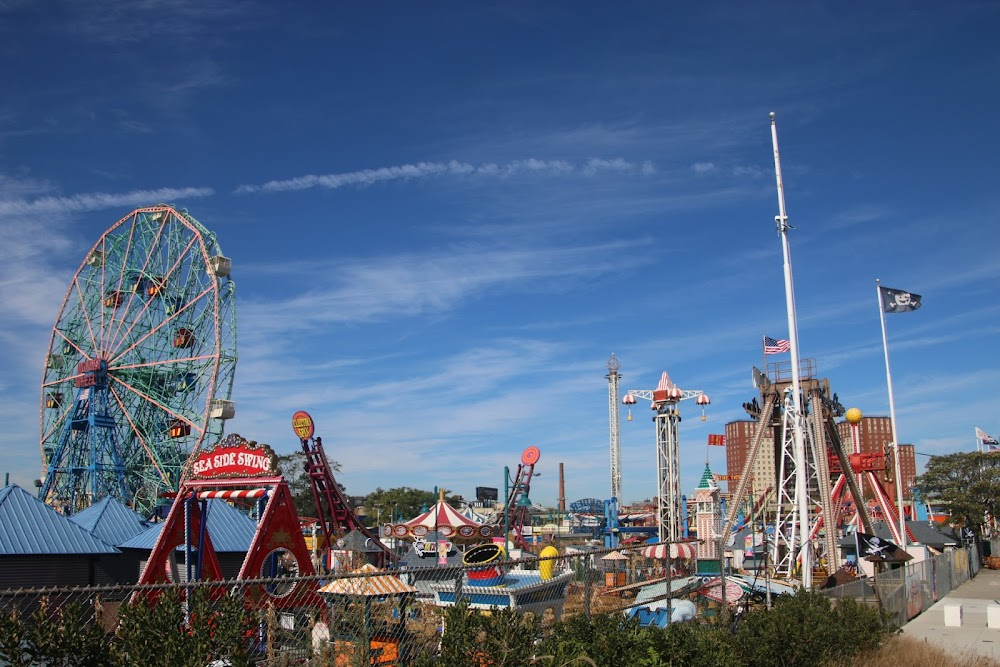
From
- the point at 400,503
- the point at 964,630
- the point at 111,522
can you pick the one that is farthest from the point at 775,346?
the point at 400,503

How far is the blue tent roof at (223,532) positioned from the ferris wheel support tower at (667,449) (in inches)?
1238

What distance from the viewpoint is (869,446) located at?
177 metres

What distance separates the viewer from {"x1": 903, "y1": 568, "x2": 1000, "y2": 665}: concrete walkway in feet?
48.9

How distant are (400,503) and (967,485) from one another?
→ 228 ft

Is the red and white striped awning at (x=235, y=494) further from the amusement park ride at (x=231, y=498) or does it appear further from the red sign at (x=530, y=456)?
the red sign at (x=530, y=456)

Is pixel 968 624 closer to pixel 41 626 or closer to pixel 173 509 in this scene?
pixel 173 509

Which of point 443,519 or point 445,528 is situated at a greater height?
point 443,519

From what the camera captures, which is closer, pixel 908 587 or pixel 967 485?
pixel 908 587

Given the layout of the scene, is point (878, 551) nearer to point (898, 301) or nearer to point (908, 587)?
point (908, 587)

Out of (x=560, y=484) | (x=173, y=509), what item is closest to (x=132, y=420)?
(x=173, y=509)


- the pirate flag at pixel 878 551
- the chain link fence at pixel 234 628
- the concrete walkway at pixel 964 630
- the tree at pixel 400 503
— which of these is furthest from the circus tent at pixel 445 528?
the tree at pixel 400 503

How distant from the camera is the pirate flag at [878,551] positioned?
20.4 metres

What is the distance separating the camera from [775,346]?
29.1 metres

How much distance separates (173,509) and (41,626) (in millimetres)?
13757
